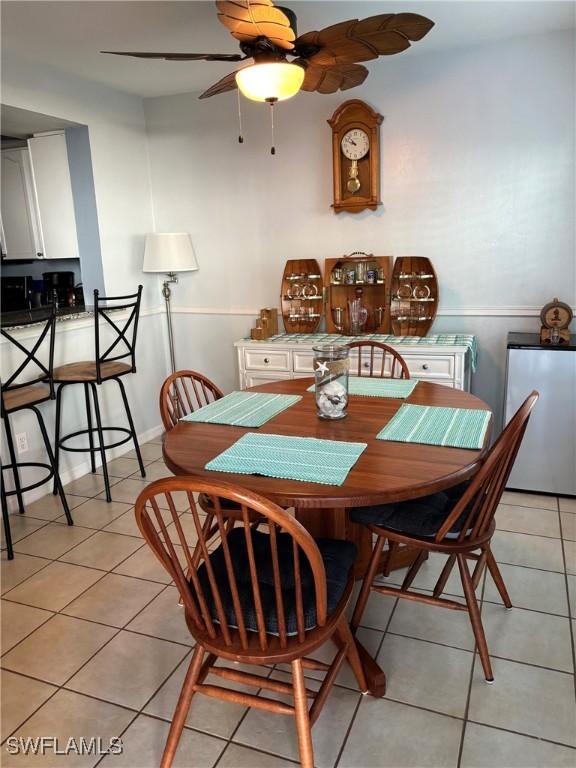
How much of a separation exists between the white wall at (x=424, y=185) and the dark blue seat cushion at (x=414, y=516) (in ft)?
5.97

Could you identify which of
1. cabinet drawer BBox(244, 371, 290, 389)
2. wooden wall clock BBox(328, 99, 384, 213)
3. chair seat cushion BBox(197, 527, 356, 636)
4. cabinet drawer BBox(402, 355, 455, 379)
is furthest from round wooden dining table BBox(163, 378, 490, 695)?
wooden wall clock BBox(328, 99, 384, 213)

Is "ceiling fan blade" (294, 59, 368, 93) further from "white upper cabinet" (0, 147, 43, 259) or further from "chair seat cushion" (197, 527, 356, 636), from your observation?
"white upper cabinet" (0, 147, 43, 259)

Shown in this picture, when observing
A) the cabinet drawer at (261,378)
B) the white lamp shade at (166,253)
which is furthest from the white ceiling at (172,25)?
the cabinet drawer at (261,378)

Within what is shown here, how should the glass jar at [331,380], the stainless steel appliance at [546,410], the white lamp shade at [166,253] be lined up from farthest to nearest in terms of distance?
the white lamp shade at [166,253]
the stainless steel appliance at [546,410]
the glass jar at [331,380]

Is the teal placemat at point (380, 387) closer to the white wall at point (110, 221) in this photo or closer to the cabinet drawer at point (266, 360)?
the cabinet drawer at point (266, 360)

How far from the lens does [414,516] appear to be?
72.3 inches

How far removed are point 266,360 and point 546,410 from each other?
1.69 m

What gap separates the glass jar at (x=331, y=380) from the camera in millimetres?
2047

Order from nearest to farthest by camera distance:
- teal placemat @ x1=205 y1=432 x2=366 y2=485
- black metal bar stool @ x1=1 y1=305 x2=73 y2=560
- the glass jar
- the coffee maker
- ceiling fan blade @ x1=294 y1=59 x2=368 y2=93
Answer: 1. teal placemat @ x1=205 y1=432 x2=366 y2=485
2. the glass jar
3. ceiling fan blade @ x1=294 y1=59 x2=368 y2=93
4. black metal bar stool @ x1=1 y1=305 x2=73 y2=560
5. the coffee maker

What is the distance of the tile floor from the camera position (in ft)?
5.26

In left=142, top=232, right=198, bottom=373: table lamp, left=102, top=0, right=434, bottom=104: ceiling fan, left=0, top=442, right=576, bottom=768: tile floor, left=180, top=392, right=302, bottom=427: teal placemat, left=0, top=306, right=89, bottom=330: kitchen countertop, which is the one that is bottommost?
left=0, top=442, right=576, bottom=768: tile floor

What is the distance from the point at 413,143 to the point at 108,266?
213 centimetres

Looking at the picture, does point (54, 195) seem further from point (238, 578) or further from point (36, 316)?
point (238, 578)

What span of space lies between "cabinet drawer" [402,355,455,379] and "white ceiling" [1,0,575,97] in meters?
1.72
